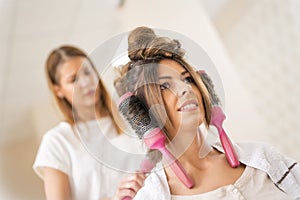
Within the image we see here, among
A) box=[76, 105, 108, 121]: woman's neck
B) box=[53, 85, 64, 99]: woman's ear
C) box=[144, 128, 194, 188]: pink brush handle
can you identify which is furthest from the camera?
box=[53, 85, 64, 99]: woman's ear

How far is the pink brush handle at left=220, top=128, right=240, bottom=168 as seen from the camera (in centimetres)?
56

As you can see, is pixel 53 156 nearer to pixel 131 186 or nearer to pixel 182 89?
pixel 131 186

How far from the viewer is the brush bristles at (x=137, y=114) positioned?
51cm

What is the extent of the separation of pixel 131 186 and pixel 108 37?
30.9 inches

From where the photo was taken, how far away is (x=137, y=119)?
1.69 feet

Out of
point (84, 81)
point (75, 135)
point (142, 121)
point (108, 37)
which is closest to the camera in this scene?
point (142, 121)

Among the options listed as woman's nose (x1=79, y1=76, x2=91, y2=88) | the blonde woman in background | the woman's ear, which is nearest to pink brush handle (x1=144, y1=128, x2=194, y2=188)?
the blonde woman in background

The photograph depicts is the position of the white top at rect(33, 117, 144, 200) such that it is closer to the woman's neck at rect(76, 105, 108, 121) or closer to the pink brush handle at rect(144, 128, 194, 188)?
the woman's neck at rect(76, 105, 108, 121)

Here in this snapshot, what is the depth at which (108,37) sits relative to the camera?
129cm

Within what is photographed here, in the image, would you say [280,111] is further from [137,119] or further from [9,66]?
[137,119]

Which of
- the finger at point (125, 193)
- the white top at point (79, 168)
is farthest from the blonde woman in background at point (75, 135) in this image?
the finger at point (125, 193)

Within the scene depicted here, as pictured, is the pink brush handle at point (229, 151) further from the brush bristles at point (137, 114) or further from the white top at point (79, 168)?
the white top at point (79, 168)

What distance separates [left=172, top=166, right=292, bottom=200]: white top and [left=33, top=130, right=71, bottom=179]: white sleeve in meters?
0.33

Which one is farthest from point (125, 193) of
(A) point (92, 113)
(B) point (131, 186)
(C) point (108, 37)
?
(C) point (108, 37)
